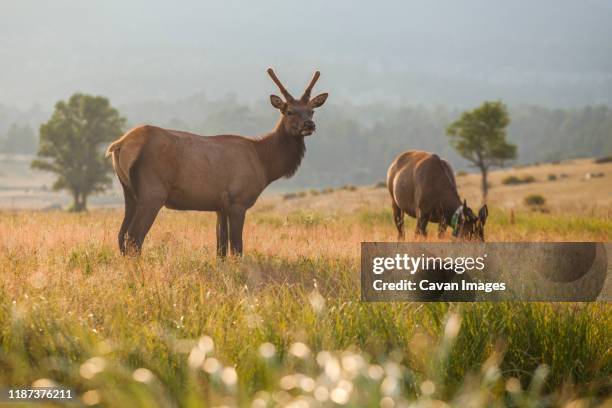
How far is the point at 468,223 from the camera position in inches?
463

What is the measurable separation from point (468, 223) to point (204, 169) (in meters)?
5.04

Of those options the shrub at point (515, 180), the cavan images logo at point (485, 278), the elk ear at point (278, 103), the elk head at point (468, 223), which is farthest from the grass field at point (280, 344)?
the shrub at point (515, 180)

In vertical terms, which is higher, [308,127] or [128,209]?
[308,127]

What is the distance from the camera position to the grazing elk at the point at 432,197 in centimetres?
1177

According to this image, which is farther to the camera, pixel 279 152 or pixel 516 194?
pixel 516 194

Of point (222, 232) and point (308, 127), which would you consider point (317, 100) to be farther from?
point (222, 232)

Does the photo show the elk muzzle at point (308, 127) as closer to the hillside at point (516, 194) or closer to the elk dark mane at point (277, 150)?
the elk dark mane at point (277, 150)

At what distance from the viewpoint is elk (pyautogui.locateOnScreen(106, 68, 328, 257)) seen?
909cm

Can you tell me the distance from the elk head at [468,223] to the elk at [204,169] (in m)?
3.19

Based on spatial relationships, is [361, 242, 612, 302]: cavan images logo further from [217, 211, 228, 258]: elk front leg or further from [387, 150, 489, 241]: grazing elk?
[387, 150, 489, 241]: grazing elk

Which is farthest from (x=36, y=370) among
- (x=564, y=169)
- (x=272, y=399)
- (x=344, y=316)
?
(x=564, y=169)

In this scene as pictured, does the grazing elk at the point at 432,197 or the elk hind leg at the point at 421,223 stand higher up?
the grazing elk at the point at 432,197

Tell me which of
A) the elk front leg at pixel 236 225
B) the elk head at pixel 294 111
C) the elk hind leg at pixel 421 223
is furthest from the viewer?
the elk hind leg at pixel 421 223

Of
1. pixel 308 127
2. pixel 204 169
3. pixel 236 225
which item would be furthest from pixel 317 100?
pixel 236 225
